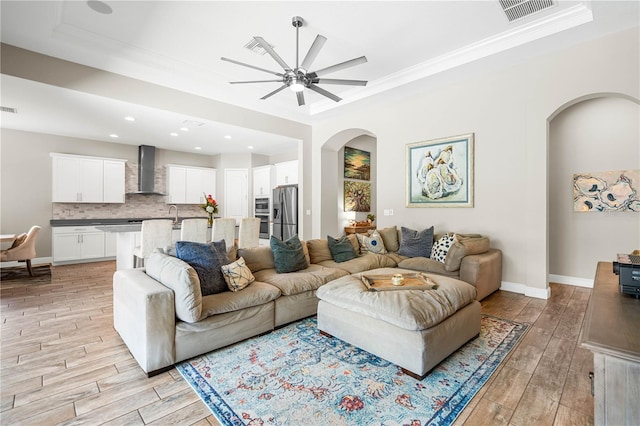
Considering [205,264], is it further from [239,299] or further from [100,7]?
[100,7]

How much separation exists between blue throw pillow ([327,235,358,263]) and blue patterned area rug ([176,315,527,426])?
1546mm

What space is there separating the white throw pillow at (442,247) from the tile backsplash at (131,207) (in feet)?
22.1

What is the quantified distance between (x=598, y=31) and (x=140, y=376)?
18.2ft

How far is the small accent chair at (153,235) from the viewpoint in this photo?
408cm

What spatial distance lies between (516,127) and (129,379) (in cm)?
504

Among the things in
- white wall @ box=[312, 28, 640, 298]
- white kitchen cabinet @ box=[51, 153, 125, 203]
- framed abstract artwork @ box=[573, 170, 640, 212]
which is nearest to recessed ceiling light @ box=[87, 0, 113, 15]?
white wall @ box=[312, 28, 640, 298]

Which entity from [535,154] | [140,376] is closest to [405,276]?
[140,376]

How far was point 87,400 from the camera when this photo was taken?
1831 mm

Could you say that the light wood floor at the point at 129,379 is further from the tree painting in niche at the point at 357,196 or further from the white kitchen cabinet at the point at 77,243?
the tree painting in niche at the point at 357,196

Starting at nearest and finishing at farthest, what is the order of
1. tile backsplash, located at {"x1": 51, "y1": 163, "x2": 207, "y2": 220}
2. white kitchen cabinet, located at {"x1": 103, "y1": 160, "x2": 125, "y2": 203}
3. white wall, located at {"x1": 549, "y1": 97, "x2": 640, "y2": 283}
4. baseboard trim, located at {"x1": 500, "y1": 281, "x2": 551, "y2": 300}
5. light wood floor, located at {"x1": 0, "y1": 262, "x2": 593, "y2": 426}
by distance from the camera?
light wood floor, located at {"x1": 0, "y1": 262, "x2": 593, "y2": 426}, baseboard trim, located at {"x1": 500, "y1": 281, "x2": 551, "y2": 300}, white wall, located at {"x1": 549, "y1": 97, "x2": 640, "y2": 283}, tile backsplash, located at {"x1": 51, "y1": 163, "x2": 207, "y2": 220}, white kitchen cabinet, located at {"x1": 103, "y1": 160, "x2": 125, "y2": 203}

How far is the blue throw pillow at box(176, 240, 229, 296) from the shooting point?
2586 millimetres

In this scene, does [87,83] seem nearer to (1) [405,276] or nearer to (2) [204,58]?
(2) [204,58]

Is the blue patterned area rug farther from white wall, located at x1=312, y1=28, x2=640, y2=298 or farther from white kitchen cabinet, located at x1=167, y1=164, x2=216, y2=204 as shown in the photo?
white kitchen cabinet, located at x1=167, y1=164, x2=216, y2=204

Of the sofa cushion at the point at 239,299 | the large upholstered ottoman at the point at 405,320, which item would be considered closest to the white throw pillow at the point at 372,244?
the large upholstered ottoman at the point at 405,320
